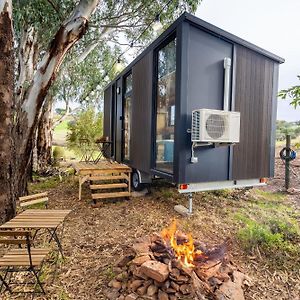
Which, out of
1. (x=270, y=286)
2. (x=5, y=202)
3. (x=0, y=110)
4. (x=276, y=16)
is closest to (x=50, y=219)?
(x=5, y=202)

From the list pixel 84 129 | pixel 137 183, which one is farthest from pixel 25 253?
pixel 84 129

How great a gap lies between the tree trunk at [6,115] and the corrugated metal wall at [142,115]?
88.8 inches

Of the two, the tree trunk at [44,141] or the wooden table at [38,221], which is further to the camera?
the tree trunk at [44,141]

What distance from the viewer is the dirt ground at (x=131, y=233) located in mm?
2484

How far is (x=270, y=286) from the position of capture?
8.32ft

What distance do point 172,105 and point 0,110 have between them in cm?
250

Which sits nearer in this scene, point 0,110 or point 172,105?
point 0,110

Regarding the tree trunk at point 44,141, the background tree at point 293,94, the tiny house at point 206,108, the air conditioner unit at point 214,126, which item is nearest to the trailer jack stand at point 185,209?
the tiny house at point 206,108

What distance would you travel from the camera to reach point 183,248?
2574 mm

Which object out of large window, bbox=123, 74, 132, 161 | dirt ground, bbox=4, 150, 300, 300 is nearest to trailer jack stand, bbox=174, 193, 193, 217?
dirt ground, bbox=4, 150, 300, 300

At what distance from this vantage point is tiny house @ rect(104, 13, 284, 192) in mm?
3895

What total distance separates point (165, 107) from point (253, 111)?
1.53 metres

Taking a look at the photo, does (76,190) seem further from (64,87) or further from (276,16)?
(64,87)

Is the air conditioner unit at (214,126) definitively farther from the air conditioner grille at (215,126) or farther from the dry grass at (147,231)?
the dry grass at (147,231)
